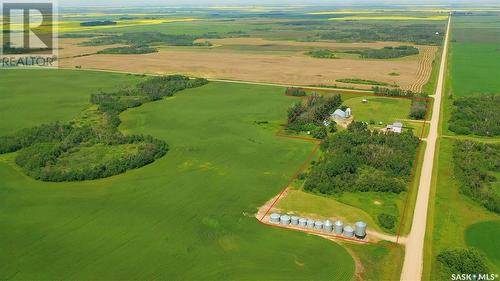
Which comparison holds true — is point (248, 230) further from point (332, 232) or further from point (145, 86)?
point (145, 86)

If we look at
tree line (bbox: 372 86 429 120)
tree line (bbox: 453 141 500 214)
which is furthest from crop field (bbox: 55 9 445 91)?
tree line (bbox: 453 141 500 214)

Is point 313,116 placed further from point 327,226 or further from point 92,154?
point 92,154

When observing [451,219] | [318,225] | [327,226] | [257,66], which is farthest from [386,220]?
[257,66]

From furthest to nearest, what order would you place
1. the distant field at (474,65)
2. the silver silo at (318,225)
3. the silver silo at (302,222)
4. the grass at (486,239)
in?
1. the distant field at (474,65)
2. the silver silo at (302,222)
3. the silver silo at (318,225)
4. the grass at (486,239)

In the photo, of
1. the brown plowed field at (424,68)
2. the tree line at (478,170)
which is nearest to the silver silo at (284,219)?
the tree line at (478,170)

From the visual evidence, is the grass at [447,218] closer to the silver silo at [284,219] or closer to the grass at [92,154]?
the silver silo at [284,219]

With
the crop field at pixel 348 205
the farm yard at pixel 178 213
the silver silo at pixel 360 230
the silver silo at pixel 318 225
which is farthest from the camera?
the crop field at pixel 348 205

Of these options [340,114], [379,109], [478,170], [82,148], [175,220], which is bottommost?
[175,220]

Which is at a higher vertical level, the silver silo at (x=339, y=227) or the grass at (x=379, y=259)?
the silver silo at (x=339, y=227)
